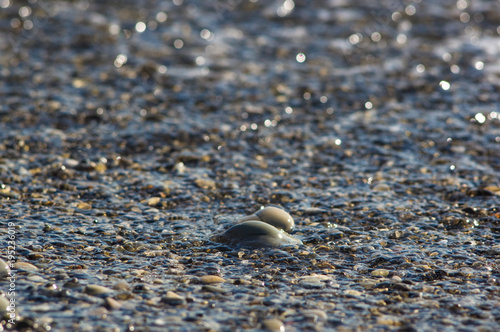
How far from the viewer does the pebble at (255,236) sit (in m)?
3.23

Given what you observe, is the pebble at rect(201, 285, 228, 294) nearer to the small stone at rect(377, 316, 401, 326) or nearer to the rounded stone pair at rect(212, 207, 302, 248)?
the rounded stone pair at rect(212, 207, 302, 248)

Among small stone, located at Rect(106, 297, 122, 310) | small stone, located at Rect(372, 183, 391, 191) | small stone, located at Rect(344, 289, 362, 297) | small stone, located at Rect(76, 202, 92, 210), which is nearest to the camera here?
small stone, located at Rect(106, 297, 122, 310)

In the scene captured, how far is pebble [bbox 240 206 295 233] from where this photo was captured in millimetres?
3451

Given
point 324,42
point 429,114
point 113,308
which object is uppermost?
point 324,42

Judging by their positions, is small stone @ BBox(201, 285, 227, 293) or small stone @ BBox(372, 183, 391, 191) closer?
small stone @ BBox(201, 285, 227, 293)

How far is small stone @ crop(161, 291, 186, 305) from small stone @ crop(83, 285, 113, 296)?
10.1 inches

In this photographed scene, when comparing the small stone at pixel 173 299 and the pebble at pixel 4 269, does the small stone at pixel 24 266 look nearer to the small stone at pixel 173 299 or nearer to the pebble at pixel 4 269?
the pebble at pixel 4 269

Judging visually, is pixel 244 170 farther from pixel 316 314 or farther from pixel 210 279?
pixel 316 314

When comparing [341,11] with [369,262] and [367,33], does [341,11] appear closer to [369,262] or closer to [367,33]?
[367,33]

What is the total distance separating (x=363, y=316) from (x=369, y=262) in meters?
0.54

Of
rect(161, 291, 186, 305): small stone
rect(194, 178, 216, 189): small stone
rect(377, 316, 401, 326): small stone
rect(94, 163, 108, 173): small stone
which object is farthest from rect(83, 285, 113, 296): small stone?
rect(94, 163, 108, 173): small stone

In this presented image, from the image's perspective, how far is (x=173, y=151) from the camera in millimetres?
4531

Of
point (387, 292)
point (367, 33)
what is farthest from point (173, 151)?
point (367, 33)

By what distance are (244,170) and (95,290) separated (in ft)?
5.87
